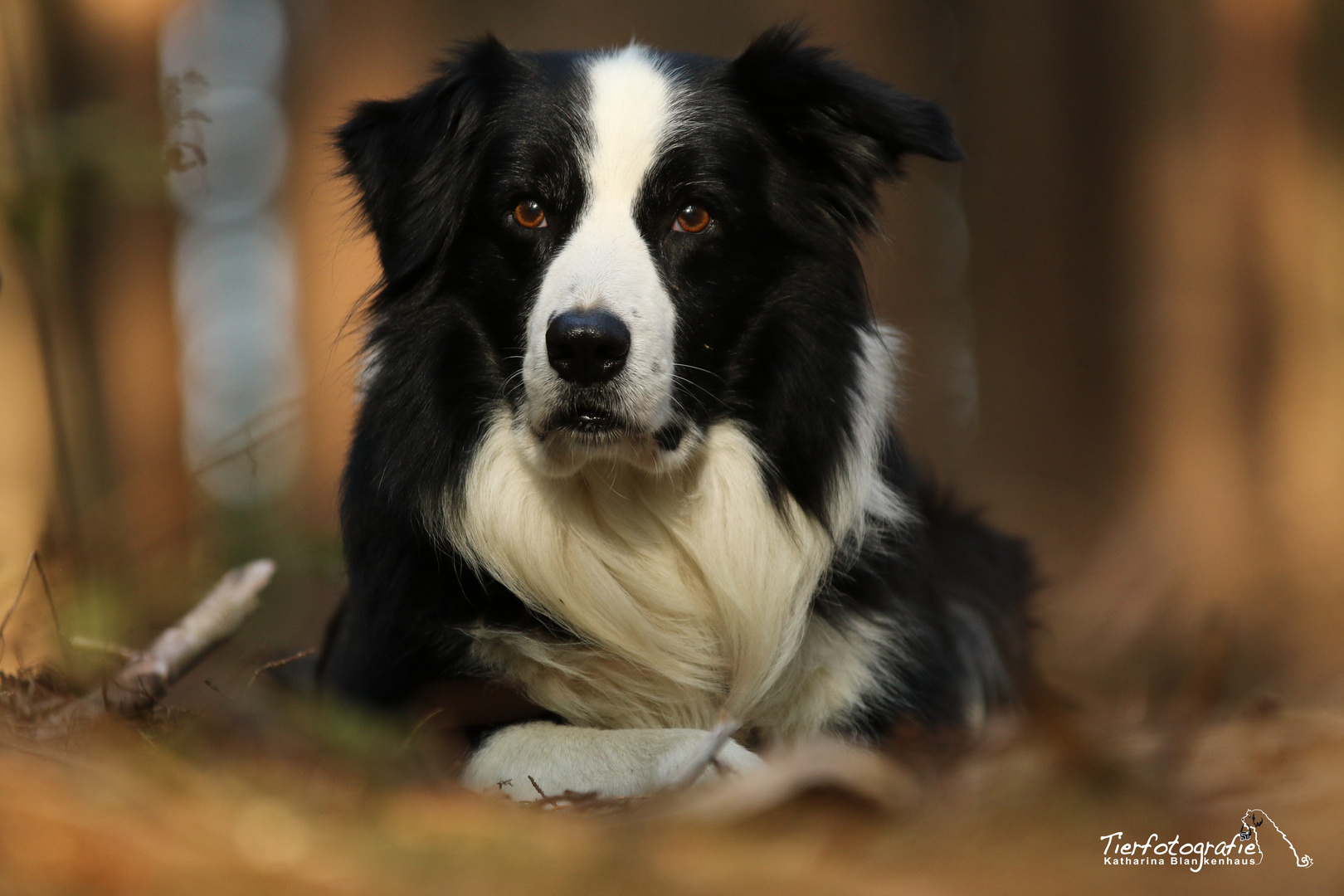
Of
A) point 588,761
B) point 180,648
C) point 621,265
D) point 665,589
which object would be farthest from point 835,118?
point 180,648

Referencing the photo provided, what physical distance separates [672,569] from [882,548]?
1.85 ft

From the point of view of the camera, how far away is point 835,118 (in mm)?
2826

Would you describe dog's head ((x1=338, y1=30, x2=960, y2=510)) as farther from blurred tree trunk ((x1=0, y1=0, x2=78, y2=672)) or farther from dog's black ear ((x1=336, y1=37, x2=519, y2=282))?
blurred tree trunk ((x1=0, y1=0, x2=78, y2=672))

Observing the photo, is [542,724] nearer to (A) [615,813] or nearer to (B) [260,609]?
(A) [615,813]

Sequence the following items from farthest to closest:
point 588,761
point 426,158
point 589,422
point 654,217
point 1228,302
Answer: point 1228,302, point 426,158, point 654,217, point 589,422, point 588,761

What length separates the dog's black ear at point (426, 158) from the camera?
9.07ft

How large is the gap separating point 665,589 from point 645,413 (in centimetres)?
52

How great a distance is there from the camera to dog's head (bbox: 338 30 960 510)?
2.58 metres

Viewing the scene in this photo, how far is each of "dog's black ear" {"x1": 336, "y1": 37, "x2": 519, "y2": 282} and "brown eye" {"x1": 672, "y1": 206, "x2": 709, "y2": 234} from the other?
0.56m

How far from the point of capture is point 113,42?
595 cm

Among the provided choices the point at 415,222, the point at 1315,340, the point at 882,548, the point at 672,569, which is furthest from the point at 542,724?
the point at 1315,340
